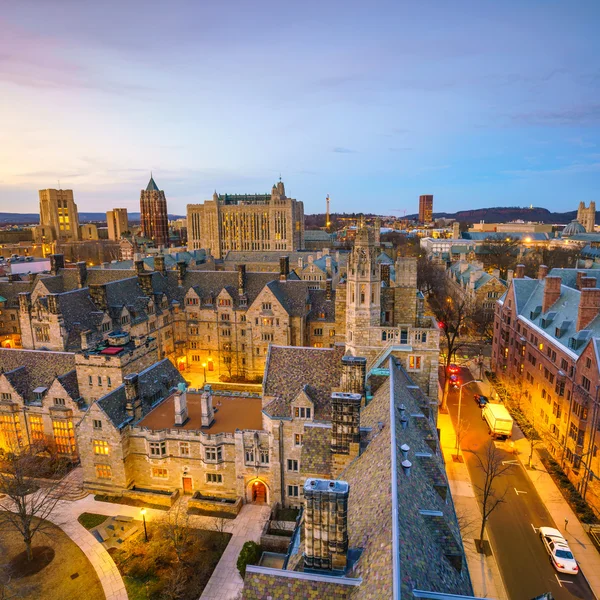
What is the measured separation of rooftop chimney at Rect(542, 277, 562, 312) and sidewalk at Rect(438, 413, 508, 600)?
69.1ft

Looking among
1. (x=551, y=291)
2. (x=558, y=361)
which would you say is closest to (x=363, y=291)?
(x=558, y=361)

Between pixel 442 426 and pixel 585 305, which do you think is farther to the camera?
pixel 442 426

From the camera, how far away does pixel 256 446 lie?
3844 centimetres

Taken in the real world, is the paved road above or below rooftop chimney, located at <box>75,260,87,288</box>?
below

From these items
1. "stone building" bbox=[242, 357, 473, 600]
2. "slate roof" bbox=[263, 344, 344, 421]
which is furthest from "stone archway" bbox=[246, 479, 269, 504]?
A: "stone building" bbox=[242, 357, 473, 600]

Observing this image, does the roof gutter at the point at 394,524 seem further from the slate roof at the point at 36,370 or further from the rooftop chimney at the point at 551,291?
the rooftop chimney at the point at 551,291

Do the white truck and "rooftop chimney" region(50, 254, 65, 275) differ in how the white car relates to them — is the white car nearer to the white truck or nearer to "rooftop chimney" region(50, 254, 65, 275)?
the white truck

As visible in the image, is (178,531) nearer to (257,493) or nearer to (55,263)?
(257,493)

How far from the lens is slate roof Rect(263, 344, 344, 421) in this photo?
3838cm

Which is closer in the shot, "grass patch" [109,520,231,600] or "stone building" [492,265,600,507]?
"grass patch" [109,520,231,600]

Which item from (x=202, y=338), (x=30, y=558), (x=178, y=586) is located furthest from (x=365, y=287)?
(x=202, y=338)

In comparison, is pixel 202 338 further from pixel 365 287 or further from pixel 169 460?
pixel 365 287

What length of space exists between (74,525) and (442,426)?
136 ft

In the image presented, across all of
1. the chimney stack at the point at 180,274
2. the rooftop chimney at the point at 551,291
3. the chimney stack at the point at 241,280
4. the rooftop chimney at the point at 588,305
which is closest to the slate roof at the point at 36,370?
the chimney stack at the point at 241,280
